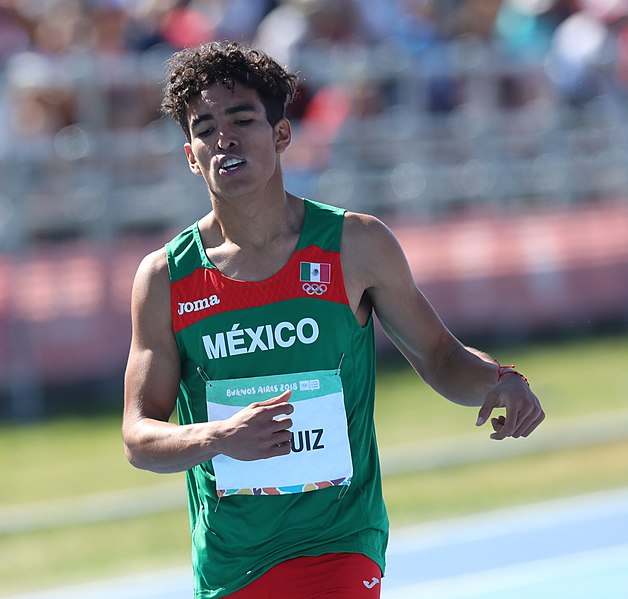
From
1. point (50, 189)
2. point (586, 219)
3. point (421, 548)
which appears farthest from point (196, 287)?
point (586, 219)

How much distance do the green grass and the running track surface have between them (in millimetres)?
271

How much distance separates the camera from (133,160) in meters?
10.5

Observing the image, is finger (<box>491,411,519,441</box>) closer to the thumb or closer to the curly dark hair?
the thumb

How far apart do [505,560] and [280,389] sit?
13.0ft

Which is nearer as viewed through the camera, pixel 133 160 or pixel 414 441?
pixel 414 441

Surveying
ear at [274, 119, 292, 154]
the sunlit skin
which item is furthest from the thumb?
ear at [274, 119, 292, 154]

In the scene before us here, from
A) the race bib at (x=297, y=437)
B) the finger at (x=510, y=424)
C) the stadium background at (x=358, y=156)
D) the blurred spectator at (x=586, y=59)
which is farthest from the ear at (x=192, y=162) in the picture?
the blurred spectator at (x=586, y=59)

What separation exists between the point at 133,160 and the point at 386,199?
7.95 feet

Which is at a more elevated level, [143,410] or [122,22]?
[122,22]

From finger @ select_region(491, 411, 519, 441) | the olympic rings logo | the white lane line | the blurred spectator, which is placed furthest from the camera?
the blurred spectator

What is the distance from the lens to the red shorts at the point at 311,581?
3.52 metres

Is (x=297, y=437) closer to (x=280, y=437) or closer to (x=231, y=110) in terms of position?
(x=280, y=437)

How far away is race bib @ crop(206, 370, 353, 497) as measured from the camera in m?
3.51

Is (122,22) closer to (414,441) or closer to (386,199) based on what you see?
(386,199)
